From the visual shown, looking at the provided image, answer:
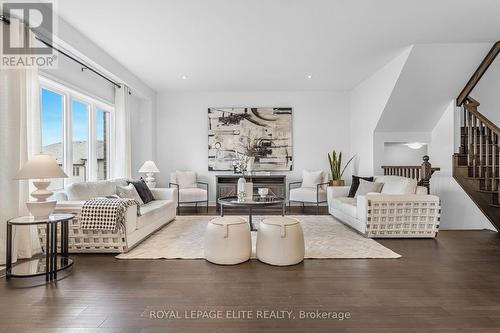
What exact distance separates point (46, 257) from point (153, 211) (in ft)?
5.42

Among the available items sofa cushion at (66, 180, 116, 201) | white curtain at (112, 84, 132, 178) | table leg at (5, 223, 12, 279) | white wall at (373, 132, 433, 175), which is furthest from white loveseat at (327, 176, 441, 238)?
white curtain at (112, 84, 132, 178)

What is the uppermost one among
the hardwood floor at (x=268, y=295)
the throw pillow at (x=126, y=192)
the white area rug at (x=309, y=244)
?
the throw pillow at (x=126, y=192)

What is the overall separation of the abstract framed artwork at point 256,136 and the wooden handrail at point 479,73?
3.54m

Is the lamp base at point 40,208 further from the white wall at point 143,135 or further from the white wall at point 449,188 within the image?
the white wall at point 449,188

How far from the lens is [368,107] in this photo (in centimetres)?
662

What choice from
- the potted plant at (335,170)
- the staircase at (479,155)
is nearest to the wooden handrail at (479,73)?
the staircase at (479,155)

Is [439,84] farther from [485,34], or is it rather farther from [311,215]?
[311,215]

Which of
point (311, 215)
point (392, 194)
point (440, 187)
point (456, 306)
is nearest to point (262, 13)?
point (392, 194)

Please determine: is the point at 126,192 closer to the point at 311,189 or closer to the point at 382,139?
the point at 311,189

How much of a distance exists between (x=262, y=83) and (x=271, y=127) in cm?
120

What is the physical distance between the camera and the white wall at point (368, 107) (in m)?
5.51

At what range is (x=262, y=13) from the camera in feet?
12.0

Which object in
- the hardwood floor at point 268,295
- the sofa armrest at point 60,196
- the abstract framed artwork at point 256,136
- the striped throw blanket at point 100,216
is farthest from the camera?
the abstract framed artwork at point 256,136

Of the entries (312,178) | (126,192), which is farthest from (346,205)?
(126,192)
